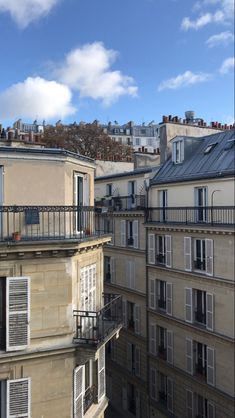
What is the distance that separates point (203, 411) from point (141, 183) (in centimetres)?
1212

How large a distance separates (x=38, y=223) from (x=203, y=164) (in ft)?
39.2

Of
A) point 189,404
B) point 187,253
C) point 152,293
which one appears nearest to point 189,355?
point 189,404

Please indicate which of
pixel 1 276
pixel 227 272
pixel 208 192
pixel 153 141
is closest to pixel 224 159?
pixel 208 192

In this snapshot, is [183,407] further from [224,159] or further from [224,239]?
[224,159]

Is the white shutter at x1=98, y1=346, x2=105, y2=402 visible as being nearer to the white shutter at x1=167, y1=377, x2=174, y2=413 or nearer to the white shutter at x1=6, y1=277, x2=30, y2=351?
the white shutter at x1=6, y1=277, x2=30, y2=351

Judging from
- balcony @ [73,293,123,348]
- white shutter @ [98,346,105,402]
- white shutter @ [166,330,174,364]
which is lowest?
white shutter @ [166,330,174,364]

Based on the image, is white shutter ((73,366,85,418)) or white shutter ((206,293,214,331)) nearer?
white shutter ((73,366,85,418))

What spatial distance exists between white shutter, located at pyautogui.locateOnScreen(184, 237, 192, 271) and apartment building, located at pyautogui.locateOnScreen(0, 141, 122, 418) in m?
8.55

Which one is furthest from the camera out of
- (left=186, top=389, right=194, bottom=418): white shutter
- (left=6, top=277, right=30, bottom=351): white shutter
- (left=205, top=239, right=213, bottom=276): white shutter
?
(left=186, top=389, right=194, bottom=418): white shutter

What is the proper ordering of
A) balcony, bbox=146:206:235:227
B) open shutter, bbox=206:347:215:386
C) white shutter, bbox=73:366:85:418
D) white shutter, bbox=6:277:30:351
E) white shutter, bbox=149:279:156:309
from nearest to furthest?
1. white shutter, bbox=6:277:30:351
2. white shutter, bbox=73:366:85:418
3. balcony, bbox=146:206:235:227
4. open shutter, bbox=206:347:215:386
5. white shutter, bbox=149:279:156:309

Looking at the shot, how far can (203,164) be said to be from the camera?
20.9 metres

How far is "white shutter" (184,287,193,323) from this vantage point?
1959cm

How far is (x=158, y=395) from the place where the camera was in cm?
2192

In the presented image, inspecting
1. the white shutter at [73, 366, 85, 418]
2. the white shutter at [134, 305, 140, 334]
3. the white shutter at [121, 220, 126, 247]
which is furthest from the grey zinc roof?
the white shutter at [73, 366, 85, 418]
